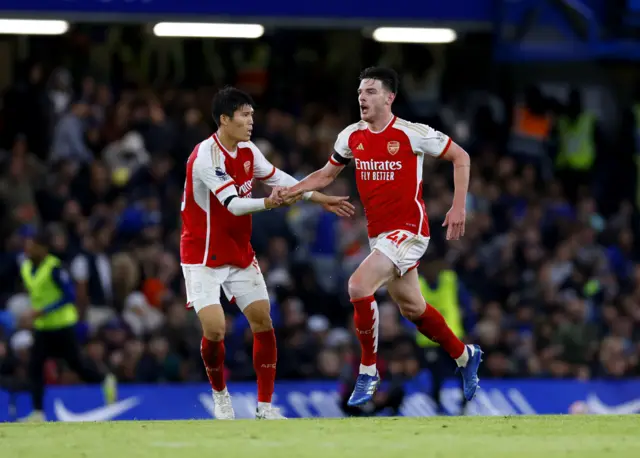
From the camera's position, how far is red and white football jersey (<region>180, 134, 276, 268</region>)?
37.1 ft

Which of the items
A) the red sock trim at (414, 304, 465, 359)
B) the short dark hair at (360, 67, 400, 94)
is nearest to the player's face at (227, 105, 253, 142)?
the short dark hair at (360, 67, 400, 94)

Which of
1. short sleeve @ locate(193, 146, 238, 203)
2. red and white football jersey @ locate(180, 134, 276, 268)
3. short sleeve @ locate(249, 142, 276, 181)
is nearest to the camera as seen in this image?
short sleeve @ locate(193, 146, 238, 203)

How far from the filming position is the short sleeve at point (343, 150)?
11.3 meters

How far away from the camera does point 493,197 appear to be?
20719 mm

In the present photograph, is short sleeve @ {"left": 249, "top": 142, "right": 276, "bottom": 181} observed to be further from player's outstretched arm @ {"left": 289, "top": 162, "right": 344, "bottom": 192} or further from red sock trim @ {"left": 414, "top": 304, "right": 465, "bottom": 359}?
red sock trim @ {"left": 414, "top": 304, "right": 465, "bottom": 359}

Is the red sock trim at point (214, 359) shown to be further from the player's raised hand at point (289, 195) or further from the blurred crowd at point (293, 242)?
the blurred crowd at point (293, 242)

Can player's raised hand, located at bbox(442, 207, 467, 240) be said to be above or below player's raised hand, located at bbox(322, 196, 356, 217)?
below

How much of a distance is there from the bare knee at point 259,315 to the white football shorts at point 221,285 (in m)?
0.04

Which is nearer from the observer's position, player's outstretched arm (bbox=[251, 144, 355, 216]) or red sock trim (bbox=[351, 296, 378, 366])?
red sock trim (bbox=[351, 296, 378, 366])

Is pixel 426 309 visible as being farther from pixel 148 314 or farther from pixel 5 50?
pixel 5 50

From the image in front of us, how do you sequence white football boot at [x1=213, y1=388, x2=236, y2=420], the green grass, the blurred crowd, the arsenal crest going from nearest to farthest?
1. the green grass
2. the arsenal crest
3. white football boot at [x1=213, y1=388, x2=236, y2=420]
4. the blurred crowd

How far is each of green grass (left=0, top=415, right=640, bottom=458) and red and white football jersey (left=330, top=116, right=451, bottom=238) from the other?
1.47 metres

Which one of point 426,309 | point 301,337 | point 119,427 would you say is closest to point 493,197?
point 301,337

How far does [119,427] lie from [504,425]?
2.56 metres
